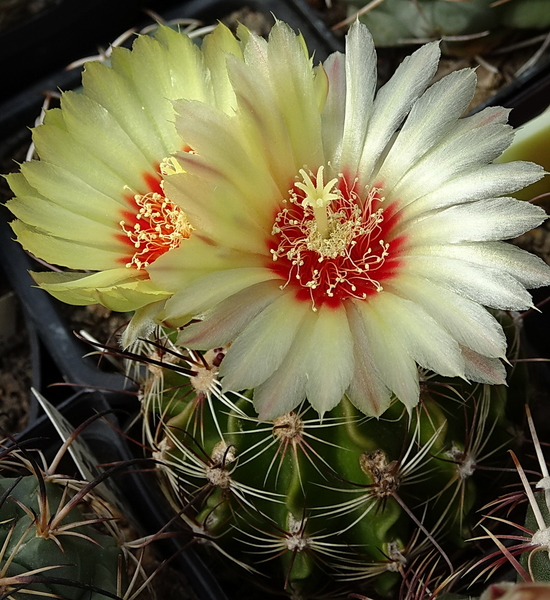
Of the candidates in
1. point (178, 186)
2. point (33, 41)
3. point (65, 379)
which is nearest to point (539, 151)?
point (178, 186)

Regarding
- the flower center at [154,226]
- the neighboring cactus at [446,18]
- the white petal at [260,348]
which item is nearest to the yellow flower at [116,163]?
the flower center at [154,226]

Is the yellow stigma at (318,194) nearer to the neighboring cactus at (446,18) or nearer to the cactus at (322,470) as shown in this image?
the cactus at (322,470)

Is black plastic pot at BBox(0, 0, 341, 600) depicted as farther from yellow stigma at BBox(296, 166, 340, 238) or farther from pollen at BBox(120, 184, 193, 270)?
yellow stigma at BBox(296, 166, 340, 238)

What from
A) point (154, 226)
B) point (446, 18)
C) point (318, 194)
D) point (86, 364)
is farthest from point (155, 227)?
point (446, 18)

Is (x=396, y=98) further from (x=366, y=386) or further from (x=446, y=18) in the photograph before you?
(x=446, y=18)

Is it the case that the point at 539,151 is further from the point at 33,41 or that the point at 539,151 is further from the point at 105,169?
the point at 33,41

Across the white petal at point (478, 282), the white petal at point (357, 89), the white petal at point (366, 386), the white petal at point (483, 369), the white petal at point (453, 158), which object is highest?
the white petal at point (357, 89)

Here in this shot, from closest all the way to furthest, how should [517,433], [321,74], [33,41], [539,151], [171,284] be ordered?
[171,284] < [321,74] < [517,433] < [539,151] < [33,41]
